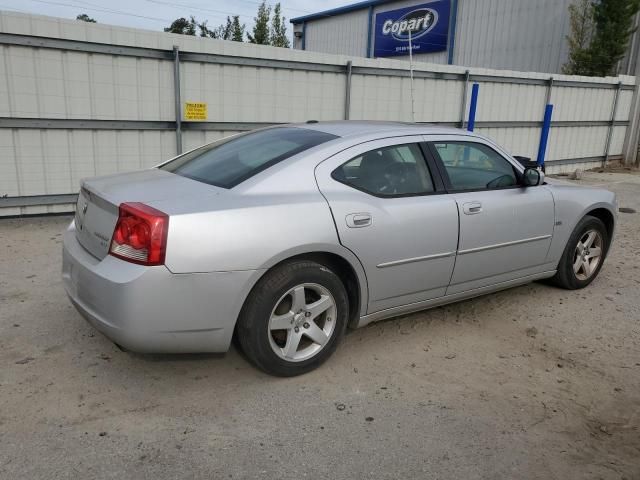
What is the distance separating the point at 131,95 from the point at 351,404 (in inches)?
233

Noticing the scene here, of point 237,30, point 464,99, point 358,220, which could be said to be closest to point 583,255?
point 358,220

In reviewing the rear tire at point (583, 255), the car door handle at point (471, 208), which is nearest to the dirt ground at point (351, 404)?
the rear tire at point (583, 255)

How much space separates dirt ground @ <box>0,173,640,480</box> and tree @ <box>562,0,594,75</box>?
16393mm

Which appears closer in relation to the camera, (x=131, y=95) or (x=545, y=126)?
(x=131, y=95)

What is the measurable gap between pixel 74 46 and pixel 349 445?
632 cm

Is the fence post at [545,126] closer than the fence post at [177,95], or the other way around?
the fence post at [177,95]

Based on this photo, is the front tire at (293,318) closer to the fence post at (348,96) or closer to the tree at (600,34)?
the fence post at (348,96)

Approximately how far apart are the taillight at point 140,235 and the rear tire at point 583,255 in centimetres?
351

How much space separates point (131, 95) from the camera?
7.48 m

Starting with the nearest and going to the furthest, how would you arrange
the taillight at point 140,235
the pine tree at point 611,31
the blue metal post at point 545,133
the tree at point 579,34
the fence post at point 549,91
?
the taillight at point 140,235
the blue metal post at point 545,133
the fence post at point 549,91
the pine tree at point 611,31
the tree at point 579,34

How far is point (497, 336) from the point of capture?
13.2 feet

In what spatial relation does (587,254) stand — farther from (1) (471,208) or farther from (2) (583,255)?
(1) (471,208)

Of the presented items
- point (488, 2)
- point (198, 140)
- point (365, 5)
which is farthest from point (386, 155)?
point (365, 5)

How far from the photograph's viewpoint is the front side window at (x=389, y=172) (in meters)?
3.46
